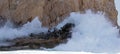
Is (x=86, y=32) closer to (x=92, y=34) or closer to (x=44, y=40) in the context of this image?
(x=92, y=34)

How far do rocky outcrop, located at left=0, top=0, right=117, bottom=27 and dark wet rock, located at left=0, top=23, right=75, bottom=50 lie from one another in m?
0.08

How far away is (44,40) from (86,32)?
306 mm

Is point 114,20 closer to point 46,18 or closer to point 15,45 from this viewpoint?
point 46,18

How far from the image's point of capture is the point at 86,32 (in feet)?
7.04

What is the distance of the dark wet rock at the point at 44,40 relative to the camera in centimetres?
206

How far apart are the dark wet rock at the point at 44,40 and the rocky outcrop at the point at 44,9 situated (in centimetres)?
8

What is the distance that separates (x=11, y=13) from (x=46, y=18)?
0.25 m

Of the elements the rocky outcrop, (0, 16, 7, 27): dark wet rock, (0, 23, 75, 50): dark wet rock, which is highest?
the rocky outcrop

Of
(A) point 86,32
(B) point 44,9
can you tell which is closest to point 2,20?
(B) point 44,9

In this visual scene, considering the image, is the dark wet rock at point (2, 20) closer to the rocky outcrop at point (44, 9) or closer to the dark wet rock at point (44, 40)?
the rocky outcrop at point (44, 9)

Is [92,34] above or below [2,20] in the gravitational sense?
below

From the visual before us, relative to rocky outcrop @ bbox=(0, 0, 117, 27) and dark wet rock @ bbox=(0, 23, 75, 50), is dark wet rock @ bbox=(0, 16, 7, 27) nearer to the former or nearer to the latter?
rocky outcrop @ bbox=(0, 0, 117, 27)

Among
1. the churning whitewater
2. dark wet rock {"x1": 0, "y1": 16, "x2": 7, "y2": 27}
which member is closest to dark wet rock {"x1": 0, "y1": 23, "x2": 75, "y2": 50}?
the churning whitewater

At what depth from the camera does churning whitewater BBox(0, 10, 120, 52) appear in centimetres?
208
